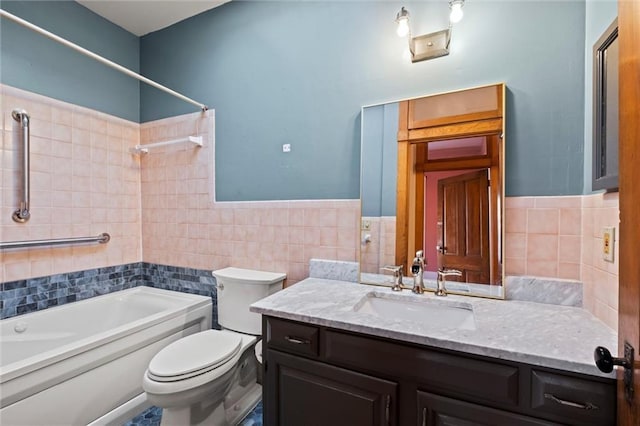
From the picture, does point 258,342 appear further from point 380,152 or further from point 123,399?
point 380,152

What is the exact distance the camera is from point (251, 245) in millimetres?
2041

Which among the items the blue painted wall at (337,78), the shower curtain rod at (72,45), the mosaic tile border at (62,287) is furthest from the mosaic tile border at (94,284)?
the shower curtain rod at (72,45)

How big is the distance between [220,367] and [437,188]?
1421 mm

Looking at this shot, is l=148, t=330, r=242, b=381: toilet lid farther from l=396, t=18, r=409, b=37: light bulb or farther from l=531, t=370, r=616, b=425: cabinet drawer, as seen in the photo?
l=396, t=18, r=409, b=37: light bulb

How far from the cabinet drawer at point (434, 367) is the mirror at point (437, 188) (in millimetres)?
557

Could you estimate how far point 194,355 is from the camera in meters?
1.50

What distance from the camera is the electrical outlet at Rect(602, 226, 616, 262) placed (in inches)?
40.3

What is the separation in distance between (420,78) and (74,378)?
2325 mm

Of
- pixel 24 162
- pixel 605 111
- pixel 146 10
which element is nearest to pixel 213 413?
pixel 24 162

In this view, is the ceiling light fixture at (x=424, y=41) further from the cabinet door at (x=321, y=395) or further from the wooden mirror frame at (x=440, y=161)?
the cabinet door at (x=321, y=395)

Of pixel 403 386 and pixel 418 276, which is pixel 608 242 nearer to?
pixel 418 276

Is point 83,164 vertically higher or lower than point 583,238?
higher

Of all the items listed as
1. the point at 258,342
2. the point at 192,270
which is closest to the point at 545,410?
the point at 258,342

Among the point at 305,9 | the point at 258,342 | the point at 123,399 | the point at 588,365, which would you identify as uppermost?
the point at 305,9
